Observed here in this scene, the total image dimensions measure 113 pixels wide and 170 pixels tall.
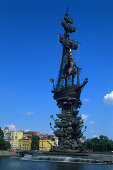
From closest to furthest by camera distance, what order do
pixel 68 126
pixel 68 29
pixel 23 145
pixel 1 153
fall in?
pixel 68 126 < pixel 68 29 < pixel 1 153 < pixel 23 145

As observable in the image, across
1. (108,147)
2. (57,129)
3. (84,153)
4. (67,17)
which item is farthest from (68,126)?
(108,147)

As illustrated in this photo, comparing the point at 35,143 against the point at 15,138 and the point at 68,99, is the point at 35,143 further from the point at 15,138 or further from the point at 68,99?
the point at 68,99

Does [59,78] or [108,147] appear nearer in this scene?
[59,78]

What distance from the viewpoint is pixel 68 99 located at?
2544 inches

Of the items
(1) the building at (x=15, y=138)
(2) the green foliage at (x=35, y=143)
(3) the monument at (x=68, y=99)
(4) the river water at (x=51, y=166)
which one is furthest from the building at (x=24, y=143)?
(4) the river water at (x=51, y=166)

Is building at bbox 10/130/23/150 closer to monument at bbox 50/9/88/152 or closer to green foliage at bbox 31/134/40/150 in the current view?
green foliage at bbox 31/134/40/150

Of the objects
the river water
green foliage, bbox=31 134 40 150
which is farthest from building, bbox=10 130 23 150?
the river water

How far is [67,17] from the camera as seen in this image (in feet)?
251

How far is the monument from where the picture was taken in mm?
61844

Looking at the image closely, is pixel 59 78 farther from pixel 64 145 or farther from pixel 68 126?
pixel 64 145

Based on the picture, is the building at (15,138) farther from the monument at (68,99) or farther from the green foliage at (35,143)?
the monument at (68,99)

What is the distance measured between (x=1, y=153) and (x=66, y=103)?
136 ft

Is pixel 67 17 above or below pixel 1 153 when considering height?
above

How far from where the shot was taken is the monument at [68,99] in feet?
203
